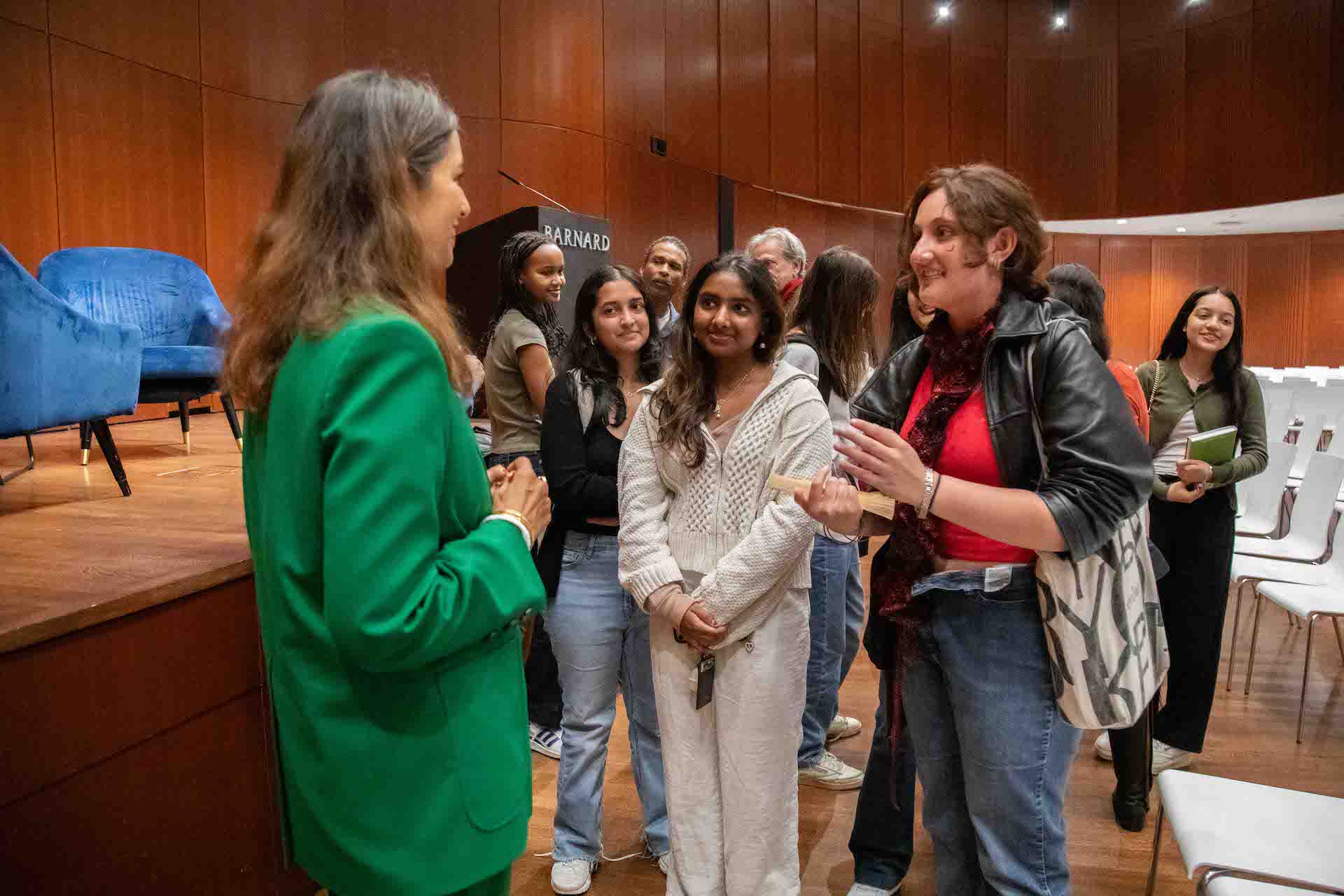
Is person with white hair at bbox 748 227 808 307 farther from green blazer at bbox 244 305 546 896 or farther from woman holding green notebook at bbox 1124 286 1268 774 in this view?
green blazer at bbox 244 305 546 896

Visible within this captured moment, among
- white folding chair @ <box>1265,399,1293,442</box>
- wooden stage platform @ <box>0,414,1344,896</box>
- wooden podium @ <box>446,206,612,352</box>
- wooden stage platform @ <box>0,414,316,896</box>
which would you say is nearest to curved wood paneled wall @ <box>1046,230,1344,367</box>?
white folding chair @ <box>1265,399,1293,442</box>

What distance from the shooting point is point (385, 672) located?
102cm

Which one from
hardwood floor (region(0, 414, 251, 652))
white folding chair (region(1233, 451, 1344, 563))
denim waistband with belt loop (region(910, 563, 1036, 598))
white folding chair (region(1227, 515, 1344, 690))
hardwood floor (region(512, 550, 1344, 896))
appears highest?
denim waistband with belt loop (region(910, 563, 1036, 598))

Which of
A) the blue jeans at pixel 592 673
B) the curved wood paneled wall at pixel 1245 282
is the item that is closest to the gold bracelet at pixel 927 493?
the blue jeans at pixel 592 673

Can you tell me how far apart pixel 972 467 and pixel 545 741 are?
205 cm

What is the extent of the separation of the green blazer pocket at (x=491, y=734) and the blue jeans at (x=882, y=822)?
1.18 meters

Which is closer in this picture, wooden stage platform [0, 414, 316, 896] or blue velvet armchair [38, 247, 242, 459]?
wooden stage platform [0, 414, 316, 896]

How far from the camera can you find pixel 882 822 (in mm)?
2131

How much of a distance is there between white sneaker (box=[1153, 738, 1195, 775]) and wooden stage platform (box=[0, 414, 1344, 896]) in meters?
0.06

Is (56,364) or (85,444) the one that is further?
(85,444)

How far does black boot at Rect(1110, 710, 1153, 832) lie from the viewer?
251 centimetres

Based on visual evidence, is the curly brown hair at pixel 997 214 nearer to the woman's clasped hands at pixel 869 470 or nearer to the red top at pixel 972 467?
the red top at pixel 972 467

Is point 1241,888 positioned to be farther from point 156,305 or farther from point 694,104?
point 694,104

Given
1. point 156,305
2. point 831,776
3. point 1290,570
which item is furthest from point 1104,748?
point 156,305
